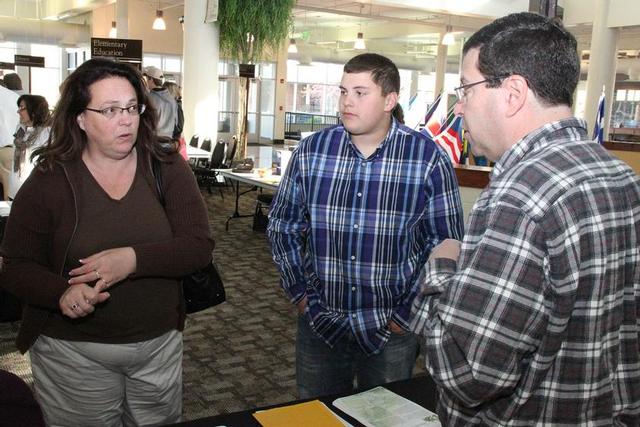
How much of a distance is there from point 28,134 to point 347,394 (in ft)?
13.2

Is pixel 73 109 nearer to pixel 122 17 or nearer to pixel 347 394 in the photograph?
pixel 347 394

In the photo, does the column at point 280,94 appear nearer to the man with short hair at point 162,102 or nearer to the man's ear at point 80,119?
the man with short hair at point 162,102

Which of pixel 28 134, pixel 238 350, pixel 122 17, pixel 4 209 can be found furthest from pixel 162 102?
pixel 122 17

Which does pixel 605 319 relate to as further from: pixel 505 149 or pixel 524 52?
pixel 524 52

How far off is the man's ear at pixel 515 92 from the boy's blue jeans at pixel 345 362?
1.10 meters

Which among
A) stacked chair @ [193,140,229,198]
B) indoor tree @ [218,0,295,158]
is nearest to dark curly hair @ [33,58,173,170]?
stacked chair @ [193,140,229,198]

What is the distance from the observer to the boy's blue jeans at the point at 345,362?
78.9 inches

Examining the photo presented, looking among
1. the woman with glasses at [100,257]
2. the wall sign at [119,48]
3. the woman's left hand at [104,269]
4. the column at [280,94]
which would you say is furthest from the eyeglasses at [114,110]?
the column at [280,94]

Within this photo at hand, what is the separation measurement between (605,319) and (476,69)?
47 cm

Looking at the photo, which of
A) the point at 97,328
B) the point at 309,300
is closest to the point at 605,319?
the point at 309,300

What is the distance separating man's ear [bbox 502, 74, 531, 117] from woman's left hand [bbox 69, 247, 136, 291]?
1077mm

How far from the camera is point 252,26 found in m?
10.7

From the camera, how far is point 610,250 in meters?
0.98

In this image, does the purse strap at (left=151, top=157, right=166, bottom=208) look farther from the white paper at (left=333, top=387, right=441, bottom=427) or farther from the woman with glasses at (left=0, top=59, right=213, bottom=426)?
the white paper at (left=333, top=387, right=441, bottom=427)
